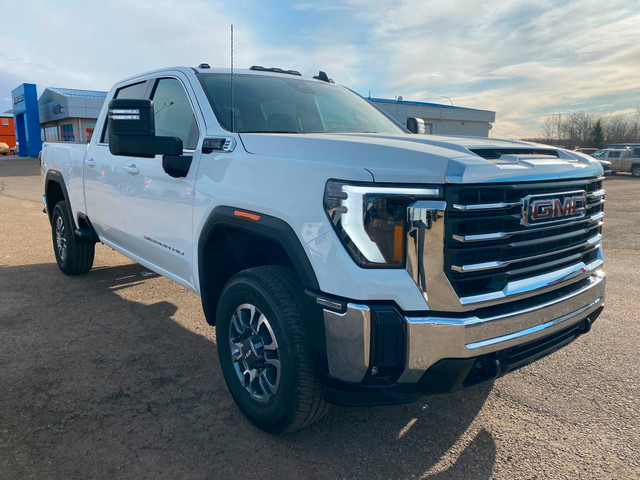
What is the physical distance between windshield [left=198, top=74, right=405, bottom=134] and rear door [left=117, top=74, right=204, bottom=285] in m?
0.20

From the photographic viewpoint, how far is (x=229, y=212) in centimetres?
277

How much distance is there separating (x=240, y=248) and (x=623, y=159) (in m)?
34.5

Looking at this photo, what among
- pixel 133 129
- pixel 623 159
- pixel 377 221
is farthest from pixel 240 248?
pixel 623 159

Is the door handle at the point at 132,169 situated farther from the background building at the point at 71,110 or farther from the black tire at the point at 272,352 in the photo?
the background building at the point at 71,110

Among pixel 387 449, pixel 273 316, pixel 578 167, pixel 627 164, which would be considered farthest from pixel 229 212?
pixel 627 164

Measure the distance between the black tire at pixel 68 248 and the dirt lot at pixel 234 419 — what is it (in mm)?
1244

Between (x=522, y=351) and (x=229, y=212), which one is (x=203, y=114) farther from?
(x=522, y=351)

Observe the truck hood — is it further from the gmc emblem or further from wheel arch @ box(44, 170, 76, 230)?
wheel arch @ box(44, 170, 76, 230)

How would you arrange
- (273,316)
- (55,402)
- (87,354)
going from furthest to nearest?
(87,354)
(55,402)
(273,316)

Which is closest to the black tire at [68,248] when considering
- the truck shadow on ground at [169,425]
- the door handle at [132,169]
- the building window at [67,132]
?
the truck shadow on ground at [169,425]

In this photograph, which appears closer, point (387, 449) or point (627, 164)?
point (387, 449)

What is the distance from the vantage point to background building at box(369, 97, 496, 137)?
124 feet

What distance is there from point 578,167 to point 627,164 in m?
34.0

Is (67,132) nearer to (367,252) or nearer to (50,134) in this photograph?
(50,134)
